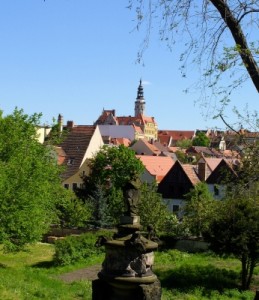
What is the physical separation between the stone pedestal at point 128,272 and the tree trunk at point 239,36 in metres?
3.43

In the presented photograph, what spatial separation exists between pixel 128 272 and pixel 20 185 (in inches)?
615

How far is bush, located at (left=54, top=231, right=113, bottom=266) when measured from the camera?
956 inches

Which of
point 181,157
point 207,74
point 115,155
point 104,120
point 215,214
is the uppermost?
point 104,120

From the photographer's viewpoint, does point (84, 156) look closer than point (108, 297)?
No

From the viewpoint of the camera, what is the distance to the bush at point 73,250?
24281mm

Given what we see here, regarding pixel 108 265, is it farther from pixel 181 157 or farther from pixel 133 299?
pixel 181 157

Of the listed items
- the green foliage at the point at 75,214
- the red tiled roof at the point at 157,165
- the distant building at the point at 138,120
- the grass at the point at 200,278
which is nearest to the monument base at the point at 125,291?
the grass at the point at 200,278

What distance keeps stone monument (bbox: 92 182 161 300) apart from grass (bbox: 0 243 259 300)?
14.4 ft

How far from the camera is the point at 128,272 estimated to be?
A: 27.6ft

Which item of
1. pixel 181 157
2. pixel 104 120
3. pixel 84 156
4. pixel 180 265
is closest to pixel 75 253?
pixel 180 265

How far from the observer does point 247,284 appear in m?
19.8

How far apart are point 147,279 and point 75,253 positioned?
17.1 m

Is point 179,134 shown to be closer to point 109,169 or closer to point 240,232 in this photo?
point 109,169

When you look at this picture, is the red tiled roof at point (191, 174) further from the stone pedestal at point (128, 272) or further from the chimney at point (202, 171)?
the stone pedestal at point (128, 272)
